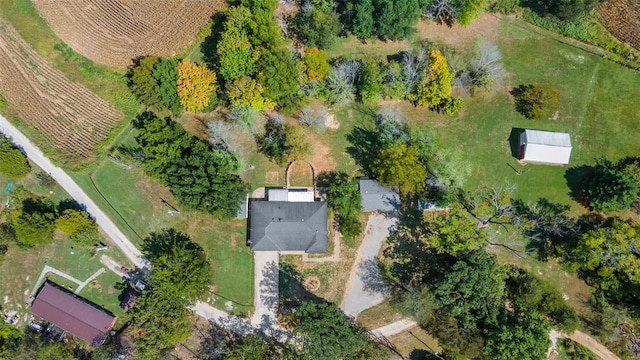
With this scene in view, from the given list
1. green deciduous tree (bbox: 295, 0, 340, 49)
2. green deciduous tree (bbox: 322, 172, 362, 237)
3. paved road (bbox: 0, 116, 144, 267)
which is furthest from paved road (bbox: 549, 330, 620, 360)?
paved road (bbox: 0, 116, 144, 267)

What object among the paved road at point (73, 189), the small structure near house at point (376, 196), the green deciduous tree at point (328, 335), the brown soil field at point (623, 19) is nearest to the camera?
the green deciduous tree at point (328, 335)

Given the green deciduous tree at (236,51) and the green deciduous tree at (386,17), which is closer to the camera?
the green deciduous tree at (236,51)

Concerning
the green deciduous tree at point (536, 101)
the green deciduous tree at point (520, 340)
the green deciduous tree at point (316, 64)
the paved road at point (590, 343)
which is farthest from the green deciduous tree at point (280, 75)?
the paved road at point (590, 343)

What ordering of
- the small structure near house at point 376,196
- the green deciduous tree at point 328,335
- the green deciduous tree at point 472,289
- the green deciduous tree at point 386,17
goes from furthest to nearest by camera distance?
the small structure near house at point 376,196
the green deciduous tree at point 386,17
the green deciduous tree at point 472,289
the green deciduous tree at point 328,335

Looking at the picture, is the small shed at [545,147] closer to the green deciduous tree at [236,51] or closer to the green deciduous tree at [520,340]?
the green deciduous tree at [520,340]

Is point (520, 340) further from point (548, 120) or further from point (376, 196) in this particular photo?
point (548, 120)

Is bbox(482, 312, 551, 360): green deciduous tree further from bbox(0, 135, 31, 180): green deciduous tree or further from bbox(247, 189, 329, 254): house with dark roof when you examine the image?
bbox(0, 135, 31, 180): green deciduous tree

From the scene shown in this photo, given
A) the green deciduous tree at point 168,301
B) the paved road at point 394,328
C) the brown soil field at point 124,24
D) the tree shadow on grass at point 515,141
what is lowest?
the paved road at point 394,328

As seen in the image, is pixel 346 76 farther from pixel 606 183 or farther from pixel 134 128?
pixel 606 183
